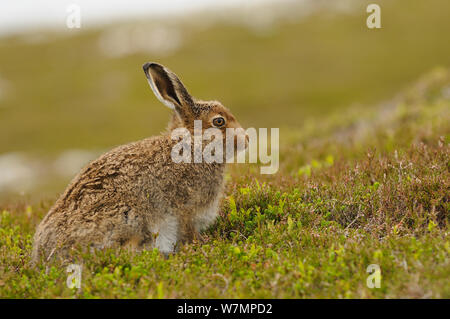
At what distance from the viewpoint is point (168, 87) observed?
7.34m

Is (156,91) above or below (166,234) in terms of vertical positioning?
above

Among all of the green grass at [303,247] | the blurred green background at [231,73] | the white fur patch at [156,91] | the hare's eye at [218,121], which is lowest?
the green grass at [303,247]

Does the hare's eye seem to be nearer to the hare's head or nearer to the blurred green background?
the hare's head

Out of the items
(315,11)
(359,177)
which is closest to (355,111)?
(359,177)

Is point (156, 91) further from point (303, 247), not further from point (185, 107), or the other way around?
point (303, 247)

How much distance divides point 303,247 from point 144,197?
7.92 feet

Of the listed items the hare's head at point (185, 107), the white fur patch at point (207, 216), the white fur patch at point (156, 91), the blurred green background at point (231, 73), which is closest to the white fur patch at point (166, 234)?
the white fur patch at point (207, 216)

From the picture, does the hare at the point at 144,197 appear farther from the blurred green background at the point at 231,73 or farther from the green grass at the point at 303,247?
the blurred green background at the point at 231,73

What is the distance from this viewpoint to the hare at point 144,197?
6445mm

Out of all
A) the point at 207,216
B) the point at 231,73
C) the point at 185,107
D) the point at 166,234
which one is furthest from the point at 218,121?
the point at 231,73

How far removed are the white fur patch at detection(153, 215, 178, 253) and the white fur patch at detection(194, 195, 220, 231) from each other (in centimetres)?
40

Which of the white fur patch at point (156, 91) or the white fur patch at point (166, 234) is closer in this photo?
the white fur patch at point (166, 234)

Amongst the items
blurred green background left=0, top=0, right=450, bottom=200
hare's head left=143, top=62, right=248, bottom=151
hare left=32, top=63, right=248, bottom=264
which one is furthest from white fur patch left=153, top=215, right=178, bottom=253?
blurred green background left=0, top=0, right=450, bottom=200
